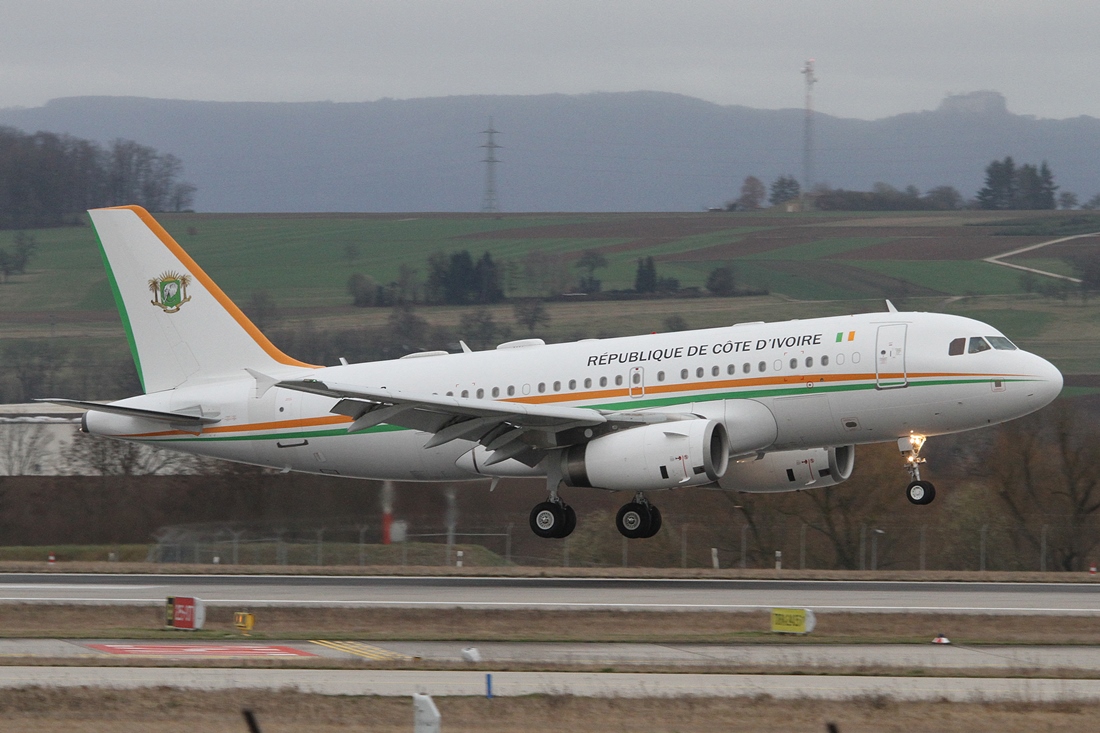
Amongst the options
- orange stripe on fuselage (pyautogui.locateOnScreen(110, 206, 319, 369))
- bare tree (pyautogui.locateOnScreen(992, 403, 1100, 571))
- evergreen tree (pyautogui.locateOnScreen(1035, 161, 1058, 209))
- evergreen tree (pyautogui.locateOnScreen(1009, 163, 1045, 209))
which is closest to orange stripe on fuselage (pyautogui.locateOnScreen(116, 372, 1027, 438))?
orange stripe on fuselage (pyautogui.locateOnScreen(110, 206, 319, 369))

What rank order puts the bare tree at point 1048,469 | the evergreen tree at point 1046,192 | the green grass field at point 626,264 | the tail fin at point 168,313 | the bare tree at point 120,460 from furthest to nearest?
the evergreen tree at point 1046,192
the green grass field at point 626,264
the bare tree at point 120,460
the bare tree at point 1048,469
the tail fin at point 168,313

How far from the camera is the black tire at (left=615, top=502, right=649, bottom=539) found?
116 feet

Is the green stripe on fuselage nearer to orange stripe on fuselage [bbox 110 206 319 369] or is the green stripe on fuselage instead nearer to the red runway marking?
orange stripe on fuselage [bbox 110 206 319 369]

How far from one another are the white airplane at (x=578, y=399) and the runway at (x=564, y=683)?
10.9 m

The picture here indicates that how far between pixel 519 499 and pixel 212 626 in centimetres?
2008

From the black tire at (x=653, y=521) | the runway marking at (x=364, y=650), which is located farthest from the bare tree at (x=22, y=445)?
the runway marking at (x=364, y=650)

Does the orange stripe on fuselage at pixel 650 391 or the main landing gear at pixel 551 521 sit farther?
the main landing gear at pixel 551 521

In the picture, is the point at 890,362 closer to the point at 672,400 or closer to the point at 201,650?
the point at 672,400

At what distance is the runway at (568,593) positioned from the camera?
30609 mm

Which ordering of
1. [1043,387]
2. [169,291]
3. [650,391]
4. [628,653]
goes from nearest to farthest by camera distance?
1. [628,653]
2. [1043,387]
3. [650,391]
4. [169,291]

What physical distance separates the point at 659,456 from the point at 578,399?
367cm

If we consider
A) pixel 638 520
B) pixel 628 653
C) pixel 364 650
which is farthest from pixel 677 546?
pixel 364 650

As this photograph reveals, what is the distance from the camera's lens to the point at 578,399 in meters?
35.5

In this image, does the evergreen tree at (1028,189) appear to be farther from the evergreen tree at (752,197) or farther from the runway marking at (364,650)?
the runway marking at (364,650)
